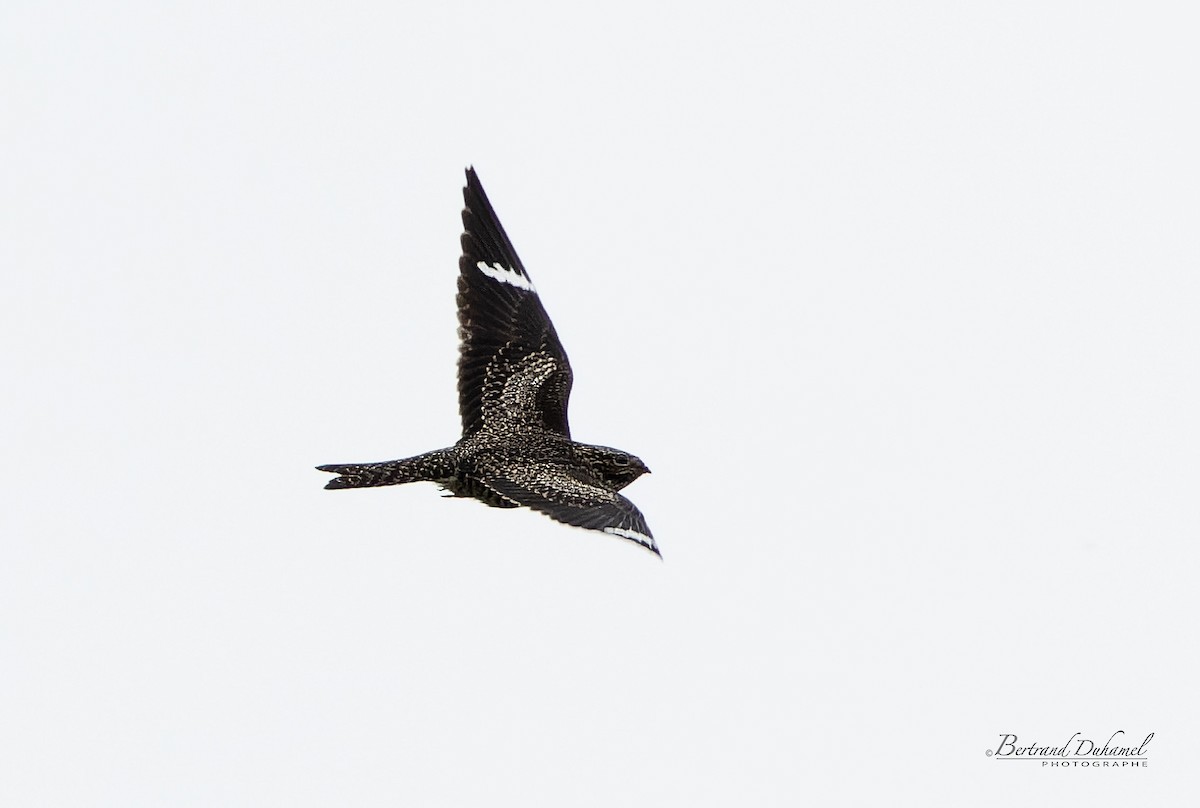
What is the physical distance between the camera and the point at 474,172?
12.4 metres

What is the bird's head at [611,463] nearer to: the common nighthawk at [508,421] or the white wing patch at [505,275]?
the common nighthawk at [508,421]

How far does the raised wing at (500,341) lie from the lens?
1179cm

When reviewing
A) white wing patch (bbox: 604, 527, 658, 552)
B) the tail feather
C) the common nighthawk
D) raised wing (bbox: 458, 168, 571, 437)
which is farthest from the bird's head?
white wing patch (bbox: 604, 527, 658, 552)

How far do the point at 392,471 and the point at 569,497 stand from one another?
1.24 meters

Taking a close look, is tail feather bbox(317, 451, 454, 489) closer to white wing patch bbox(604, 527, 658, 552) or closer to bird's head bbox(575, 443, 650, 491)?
bird's head bbox(575, 443, 650, 491)

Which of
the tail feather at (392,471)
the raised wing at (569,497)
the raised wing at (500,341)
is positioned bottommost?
the raised wing at (569,497)

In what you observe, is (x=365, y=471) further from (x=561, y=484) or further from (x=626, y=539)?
(x=626, y=539)

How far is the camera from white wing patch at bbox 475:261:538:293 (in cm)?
1225

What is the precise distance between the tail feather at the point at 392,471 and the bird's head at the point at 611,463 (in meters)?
1.09

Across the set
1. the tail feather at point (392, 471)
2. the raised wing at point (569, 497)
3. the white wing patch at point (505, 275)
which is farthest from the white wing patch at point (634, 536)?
the white wing patch at point (505, 275)

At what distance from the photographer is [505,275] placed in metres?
12.3

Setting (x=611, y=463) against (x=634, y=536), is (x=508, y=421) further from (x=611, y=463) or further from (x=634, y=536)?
(x=634, y=536)

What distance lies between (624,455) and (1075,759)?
371 cm

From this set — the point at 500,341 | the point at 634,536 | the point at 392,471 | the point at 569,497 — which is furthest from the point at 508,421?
the point at 634,536
